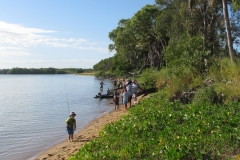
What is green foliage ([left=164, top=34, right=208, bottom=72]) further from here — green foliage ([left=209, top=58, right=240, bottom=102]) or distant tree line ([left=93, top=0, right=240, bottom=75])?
green foliage ([left=209, top=58, right=240, bottom=102])

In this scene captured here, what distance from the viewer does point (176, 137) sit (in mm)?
6430

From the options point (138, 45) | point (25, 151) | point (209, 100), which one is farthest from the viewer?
point (138, 45)

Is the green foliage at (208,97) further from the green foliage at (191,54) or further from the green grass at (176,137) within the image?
the green foliage at (191,54)

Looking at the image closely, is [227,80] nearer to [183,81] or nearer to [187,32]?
[183,81]

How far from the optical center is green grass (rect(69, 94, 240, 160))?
5.58 metres

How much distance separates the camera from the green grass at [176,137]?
558cm

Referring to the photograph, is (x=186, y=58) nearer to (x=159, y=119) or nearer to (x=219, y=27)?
(x=159, y=119)

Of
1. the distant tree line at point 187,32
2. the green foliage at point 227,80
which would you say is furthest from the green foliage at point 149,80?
the green foliage at point 227,80

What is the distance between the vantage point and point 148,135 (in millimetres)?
7336

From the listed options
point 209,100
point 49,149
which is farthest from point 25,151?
point 209,100

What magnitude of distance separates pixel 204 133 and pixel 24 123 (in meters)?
13.6

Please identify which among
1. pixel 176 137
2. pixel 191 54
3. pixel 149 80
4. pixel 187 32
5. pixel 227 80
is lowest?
pixel 176 137

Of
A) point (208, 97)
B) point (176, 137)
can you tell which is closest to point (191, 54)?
point (208, 97)

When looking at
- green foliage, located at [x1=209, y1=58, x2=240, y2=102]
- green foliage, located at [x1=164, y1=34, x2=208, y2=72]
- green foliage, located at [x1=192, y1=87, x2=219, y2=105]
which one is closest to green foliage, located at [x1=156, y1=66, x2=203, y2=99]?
green foliage, located at [x1=164, y1=34, x2=208, y2=72]
